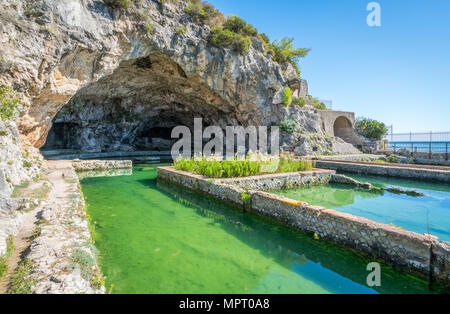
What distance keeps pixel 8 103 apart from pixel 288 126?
17264 millimetres

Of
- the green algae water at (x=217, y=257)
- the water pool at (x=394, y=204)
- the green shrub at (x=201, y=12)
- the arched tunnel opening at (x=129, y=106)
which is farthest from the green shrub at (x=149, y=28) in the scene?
the water pool at (x=394, y=204)

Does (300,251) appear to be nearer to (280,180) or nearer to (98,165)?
(280,180)

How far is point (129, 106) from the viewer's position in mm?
21969

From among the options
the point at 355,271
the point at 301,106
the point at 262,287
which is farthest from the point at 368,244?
the point at 301,106

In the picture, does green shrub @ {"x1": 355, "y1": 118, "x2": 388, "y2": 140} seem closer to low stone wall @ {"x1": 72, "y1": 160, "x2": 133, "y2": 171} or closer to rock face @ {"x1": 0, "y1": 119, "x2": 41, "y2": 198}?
low stone wall @ {"x1": 72, "y1": 160, "x2": 133, "y2": 171}

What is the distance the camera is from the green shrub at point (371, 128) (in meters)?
23.7

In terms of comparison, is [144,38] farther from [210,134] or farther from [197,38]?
[210,134]

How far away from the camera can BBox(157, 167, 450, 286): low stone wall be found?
3215 millimetres

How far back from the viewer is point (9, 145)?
7.18 m

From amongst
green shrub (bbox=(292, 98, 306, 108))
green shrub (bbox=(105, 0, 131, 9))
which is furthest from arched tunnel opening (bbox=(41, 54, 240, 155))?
green shrub (bbox=(292, 98, 306, 108))

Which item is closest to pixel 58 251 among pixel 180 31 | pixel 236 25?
pixel 180 31

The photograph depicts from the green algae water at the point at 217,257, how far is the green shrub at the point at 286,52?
63.4 ft

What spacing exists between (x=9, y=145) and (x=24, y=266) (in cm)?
614

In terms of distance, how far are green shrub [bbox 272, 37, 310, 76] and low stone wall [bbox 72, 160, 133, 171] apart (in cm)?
1573
